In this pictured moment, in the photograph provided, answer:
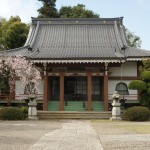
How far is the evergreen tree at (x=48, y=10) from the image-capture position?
6366 cm

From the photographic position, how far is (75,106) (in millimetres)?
32062

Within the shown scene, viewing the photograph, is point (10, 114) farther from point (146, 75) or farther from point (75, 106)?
point (146, 75)

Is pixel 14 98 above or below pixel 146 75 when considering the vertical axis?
below

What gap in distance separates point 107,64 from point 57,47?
5953 mm

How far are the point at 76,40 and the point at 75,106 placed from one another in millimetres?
7402

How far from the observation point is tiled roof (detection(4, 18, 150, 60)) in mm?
31000

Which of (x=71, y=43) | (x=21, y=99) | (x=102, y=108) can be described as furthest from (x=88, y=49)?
(x=21, y=99)

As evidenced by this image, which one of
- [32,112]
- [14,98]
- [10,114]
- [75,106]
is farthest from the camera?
[14,98]

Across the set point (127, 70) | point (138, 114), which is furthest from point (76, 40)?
point (138, 114)

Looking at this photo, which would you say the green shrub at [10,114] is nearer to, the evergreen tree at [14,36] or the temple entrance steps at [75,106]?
the temple entrance steps at [75,106]

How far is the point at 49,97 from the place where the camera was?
32906 mm

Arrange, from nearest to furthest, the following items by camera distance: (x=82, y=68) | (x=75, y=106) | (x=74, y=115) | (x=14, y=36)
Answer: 1. (x=74, y=115)
2. (x=82, y=68)
3. (x=75, y=106)
4. (x=14, y=36)

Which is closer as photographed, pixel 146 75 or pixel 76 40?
pixel 146 75

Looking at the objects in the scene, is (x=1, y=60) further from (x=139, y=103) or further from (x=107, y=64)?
(x=139, y=103)
